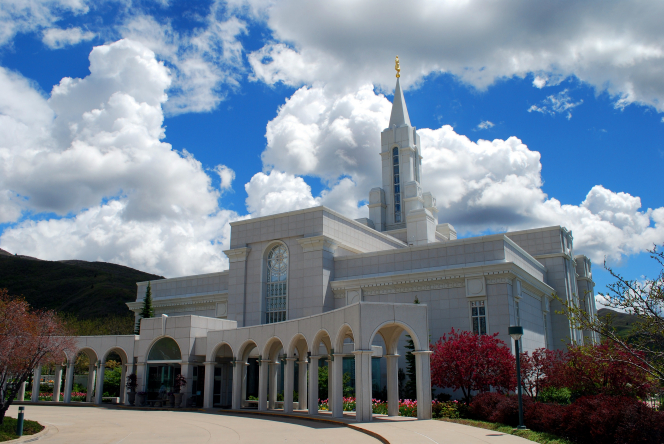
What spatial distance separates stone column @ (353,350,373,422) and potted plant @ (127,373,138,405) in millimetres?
15476

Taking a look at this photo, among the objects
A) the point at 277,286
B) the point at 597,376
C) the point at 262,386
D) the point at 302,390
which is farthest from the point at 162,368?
the point at 597,376

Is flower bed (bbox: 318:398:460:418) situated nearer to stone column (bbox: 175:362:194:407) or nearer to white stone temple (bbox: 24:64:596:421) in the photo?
white stone temple (bbox: 24:64:596:421)

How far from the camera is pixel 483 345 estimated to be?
74.5ft

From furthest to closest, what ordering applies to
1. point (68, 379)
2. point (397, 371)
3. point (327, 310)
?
point (327, 310)
point (68, 379)
point (397, 371)

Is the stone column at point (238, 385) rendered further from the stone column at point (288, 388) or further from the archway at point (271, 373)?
the stone column at point (288, 388)

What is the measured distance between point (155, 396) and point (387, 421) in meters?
16.0

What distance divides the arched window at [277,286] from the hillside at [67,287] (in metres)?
73.3

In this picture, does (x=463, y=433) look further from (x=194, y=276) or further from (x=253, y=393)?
(x=194, y=276)

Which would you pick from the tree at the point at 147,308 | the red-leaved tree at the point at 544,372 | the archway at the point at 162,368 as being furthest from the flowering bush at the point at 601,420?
the tree at the point at 147,308

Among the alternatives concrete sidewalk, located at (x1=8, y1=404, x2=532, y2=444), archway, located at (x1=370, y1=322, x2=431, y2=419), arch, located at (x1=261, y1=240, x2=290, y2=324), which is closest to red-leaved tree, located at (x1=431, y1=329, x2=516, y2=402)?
archway, located at (x1=370, y1=322, x2=431, y2=419)

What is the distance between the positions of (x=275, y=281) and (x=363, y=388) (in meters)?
17.4

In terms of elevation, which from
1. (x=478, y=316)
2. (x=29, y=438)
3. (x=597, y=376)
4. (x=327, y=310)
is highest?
(x=327, y=310)

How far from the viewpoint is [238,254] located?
37375 millimetres

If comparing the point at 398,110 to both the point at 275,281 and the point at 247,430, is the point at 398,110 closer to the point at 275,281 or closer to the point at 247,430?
the point at 275,281
